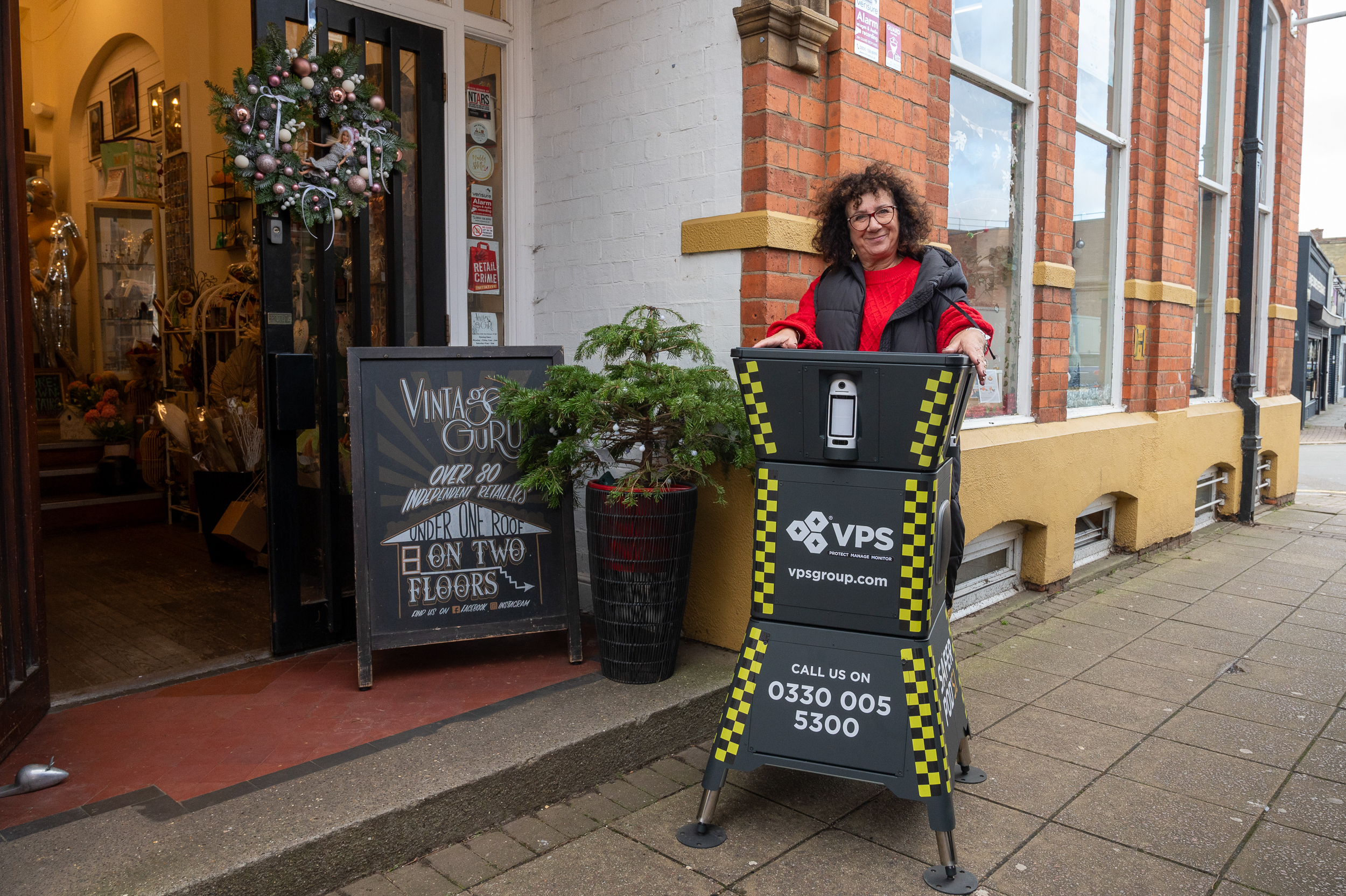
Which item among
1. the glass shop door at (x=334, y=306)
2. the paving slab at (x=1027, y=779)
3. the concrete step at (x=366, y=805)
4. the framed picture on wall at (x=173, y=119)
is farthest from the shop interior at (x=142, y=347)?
the paving slab at (x=1027, y=779)

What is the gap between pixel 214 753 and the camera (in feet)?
A: 9.57

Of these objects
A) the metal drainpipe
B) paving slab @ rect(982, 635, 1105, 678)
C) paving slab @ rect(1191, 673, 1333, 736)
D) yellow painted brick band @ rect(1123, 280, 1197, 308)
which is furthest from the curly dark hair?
the metal drainpipe

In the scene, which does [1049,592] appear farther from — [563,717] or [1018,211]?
[563,717]

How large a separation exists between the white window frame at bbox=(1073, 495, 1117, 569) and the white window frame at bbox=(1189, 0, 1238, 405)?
77.0 inches

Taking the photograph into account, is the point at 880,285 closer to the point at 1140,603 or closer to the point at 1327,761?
the point at 1327,761

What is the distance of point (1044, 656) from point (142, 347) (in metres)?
7.19

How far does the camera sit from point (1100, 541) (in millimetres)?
6605

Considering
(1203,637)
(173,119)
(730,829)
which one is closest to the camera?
(730,829)

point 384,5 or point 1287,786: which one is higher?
point 384,5

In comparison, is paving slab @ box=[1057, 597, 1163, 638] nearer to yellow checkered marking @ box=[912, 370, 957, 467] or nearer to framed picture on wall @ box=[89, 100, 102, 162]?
yellow checkered marking @ box=[912, 370, 957, 467]

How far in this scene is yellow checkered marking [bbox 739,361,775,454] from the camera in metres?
2.68

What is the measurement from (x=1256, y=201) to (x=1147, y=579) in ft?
12.6

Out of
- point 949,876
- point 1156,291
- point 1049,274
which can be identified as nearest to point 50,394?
point 1049,274

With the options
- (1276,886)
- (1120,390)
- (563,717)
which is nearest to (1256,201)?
(1120,390)
